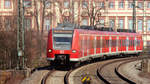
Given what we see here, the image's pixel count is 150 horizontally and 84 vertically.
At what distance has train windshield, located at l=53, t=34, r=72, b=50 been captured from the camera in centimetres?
2038

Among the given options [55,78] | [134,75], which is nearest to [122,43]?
[134,75]

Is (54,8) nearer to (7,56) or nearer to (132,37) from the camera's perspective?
(132,37)

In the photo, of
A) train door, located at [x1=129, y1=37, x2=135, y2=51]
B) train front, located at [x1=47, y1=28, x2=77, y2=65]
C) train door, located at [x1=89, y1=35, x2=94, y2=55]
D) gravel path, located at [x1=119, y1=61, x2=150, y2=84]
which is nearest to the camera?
gravel path, located at [x1=119, y1=61, x2=150, y2=84]

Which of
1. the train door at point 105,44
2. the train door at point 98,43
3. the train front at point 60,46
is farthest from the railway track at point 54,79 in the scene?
the train door at point 105,44

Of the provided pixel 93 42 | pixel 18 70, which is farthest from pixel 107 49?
pixel 18 70

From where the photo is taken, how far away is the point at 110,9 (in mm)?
59125

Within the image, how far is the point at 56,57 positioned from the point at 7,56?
7740 millimetres

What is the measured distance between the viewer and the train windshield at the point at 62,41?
20375 mm

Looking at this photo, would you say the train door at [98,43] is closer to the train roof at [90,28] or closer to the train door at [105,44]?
the train roof at [90,28]

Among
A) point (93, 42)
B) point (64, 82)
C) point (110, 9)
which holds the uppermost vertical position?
point (110, 9)

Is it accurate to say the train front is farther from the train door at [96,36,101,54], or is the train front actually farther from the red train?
the train door at [96,36,101,54]

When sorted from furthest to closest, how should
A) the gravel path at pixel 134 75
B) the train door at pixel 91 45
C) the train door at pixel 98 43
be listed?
the train door at pixel 98 43 → the train door at pixel 91 45 → the gravel path at pixel 134 75

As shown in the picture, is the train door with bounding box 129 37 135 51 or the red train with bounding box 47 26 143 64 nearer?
the red train with bounding box 47 26 143 64

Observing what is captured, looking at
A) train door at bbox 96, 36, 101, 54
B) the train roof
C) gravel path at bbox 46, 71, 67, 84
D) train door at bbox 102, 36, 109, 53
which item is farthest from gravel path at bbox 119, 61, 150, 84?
train door at bbox 102, 36, 109, 53
